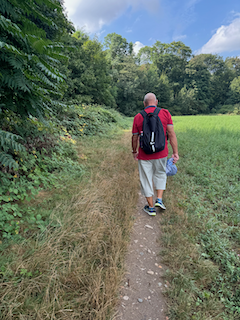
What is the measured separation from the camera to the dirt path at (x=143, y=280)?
1.73 meters

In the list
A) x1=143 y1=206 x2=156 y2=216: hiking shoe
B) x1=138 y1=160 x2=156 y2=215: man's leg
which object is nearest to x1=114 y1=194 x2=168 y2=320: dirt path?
x1=143 y1=206 x2=156 y2=216: hiking shoe

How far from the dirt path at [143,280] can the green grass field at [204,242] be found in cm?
14

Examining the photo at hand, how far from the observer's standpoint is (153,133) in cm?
291

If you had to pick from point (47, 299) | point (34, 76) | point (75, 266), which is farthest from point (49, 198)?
point (34, 76)

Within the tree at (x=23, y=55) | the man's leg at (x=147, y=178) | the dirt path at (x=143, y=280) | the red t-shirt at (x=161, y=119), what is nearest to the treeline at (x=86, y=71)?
the tree at (x=23, y=55)

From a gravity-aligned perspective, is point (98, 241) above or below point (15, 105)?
below

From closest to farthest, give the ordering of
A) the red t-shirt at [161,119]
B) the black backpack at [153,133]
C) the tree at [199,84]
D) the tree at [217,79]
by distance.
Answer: the black backpack at [153,133] → the red t-shirt at [161,119] → the tree at [199,84] → the tree at [217,79]

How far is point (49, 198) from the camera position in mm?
2938

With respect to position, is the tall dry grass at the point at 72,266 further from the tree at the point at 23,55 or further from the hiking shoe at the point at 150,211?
the tree at the point at 23,55

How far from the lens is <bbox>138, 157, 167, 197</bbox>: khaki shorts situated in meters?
3.23

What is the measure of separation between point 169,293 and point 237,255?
115 cm

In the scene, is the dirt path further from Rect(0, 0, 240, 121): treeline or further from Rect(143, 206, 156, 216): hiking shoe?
Rect(0, 0, 240, 121): treeline

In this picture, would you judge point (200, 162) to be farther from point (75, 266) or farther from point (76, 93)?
point (76, 93)

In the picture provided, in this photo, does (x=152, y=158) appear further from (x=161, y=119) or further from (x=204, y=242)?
(x=204, y=242)
